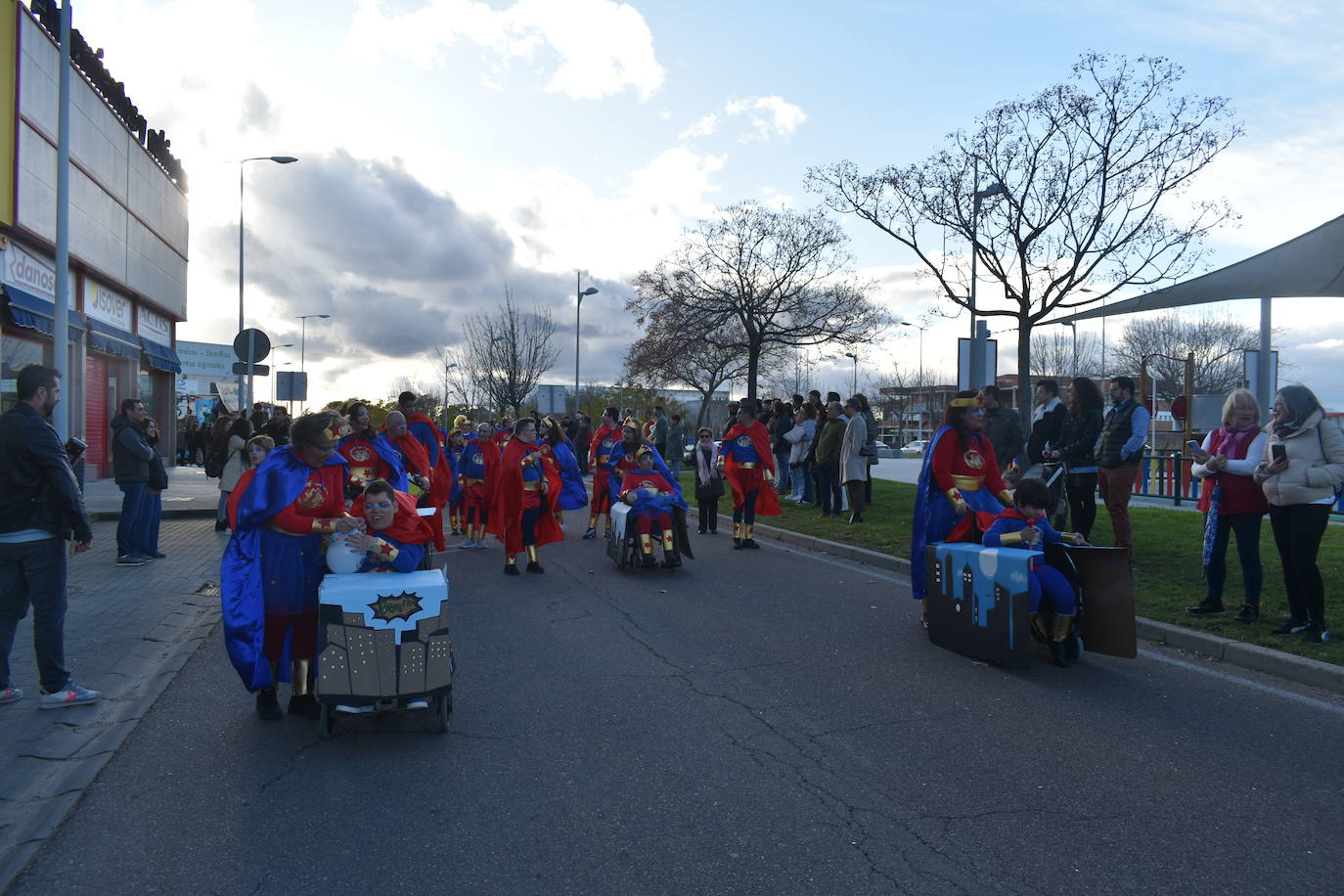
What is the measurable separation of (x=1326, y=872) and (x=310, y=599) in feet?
15.3

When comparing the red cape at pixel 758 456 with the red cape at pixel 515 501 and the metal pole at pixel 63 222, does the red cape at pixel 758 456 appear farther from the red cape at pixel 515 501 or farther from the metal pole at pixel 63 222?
the metal pole at pixel 63 222

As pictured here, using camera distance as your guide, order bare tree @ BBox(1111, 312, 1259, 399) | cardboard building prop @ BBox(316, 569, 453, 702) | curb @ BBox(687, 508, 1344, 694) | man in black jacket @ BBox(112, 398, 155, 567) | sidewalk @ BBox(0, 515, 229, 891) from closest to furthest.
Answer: sidewalk @ BBox(0, 515, 229, 891)
cardboard building prop @ BBox(316, 569, 453, 702)
curb @ BBox(687, 508, 1344, 694)
man in black jacket @ BBox(112, 398, 155, 567)
bare tree @ BBox(1111, 312, 1259, 399)

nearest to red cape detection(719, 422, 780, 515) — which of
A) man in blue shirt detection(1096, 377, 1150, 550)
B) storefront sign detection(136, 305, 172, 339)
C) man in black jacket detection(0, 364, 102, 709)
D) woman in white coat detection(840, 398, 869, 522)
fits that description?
woman in white coat detection(840, 398, 869, 522)

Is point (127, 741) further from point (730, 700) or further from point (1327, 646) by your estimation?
point (1327, 646)

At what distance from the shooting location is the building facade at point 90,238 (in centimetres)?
1833

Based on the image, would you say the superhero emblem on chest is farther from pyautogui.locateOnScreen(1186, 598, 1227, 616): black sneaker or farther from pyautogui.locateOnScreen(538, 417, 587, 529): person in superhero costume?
pyautogui.locateOnScreen(1186, 598, 1227, 616): black sneaker

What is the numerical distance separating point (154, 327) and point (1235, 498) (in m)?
32.5

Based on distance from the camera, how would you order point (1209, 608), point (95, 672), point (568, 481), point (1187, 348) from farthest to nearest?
point (1187, 348), point (568, 481), point (1209, 608), point (95, 672)

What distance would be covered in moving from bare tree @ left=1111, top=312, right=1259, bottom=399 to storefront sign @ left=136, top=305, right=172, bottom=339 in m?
46.1

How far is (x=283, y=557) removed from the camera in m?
5.20

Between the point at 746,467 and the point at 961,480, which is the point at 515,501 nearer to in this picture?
the point at 746,467

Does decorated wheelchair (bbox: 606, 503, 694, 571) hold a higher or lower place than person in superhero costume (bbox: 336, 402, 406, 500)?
lower

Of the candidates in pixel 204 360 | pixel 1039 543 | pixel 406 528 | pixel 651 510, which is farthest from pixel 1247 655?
pixel 204 360

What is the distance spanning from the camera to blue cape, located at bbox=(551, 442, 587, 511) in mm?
11663
